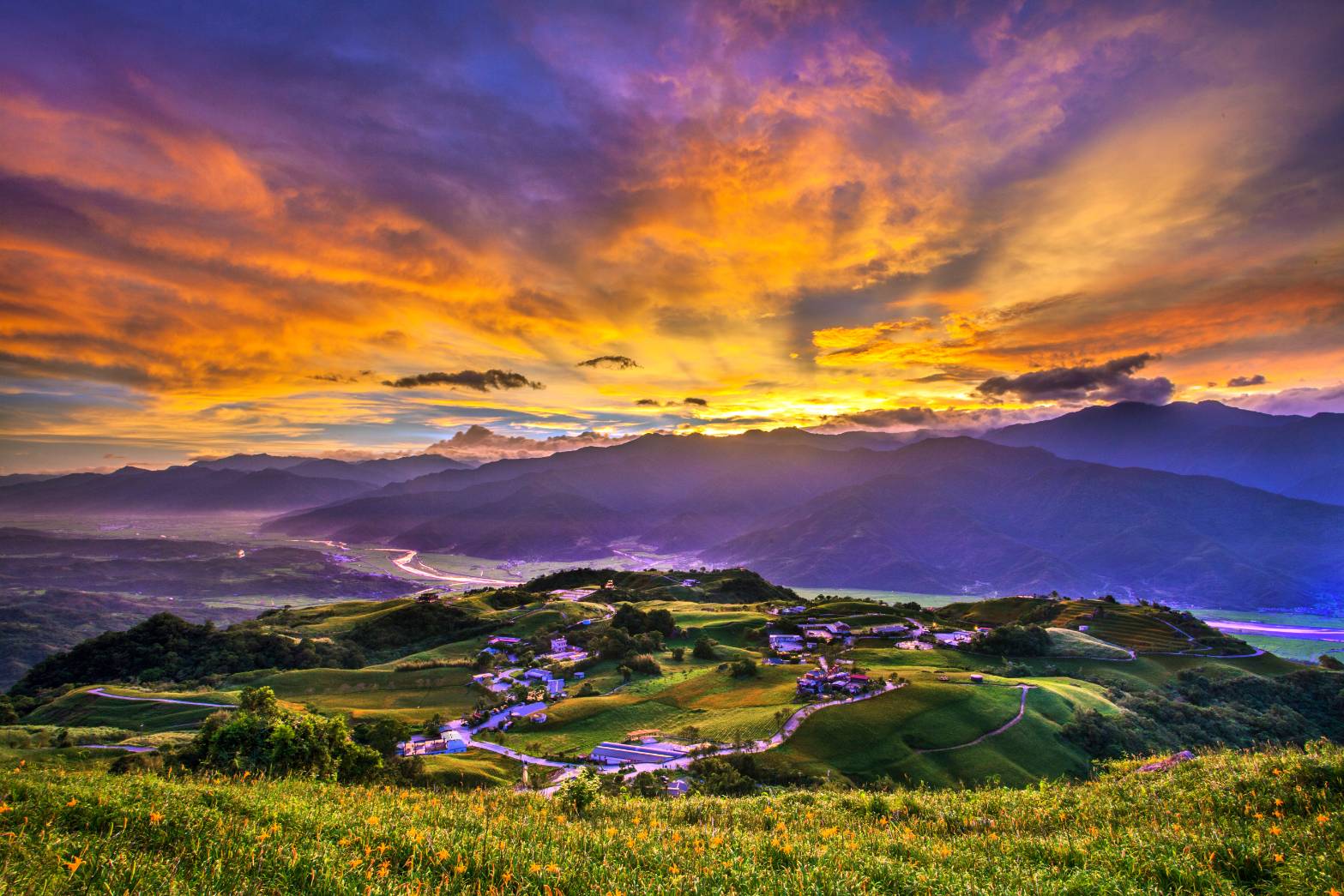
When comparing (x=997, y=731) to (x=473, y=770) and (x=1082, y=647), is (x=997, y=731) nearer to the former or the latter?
(x=473, y=770)

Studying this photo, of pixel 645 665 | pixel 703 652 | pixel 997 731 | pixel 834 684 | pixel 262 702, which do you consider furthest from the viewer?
pixel 703 652

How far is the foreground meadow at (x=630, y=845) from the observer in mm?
6211

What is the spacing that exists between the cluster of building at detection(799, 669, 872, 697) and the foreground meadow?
2048 inches

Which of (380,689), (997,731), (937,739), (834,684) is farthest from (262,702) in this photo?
(997,731)

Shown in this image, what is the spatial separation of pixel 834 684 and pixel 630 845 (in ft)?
203

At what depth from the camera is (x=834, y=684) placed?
63062 millimetres

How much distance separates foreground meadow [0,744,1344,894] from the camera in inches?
245

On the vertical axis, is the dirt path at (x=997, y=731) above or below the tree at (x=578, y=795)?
below

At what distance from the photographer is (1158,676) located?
8588 centimetres

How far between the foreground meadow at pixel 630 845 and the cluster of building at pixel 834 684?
2048 inches

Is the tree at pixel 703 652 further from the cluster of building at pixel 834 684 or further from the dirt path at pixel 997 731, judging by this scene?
the dirt path at pixel 997 731

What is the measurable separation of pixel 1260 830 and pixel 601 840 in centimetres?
1070

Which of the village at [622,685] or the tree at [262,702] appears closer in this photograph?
the tree at [262,702]

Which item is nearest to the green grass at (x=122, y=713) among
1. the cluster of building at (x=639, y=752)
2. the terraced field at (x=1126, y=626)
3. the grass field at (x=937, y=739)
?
the cluster of building at (x=639, y=752)
